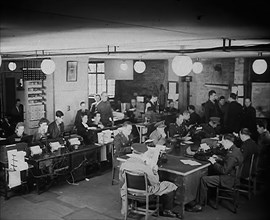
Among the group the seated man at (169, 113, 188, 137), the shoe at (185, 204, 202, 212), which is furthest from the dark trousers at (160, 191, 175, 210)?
the seated man at (169, 113, 188, 137)

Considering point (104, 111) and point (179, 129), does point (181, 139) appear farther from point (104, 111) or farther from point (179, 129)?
point (104, 111)

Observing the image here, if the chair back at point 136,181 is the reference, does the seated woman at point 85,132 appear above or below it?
above

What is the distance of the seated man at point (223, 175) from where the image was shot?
6367 millimetres

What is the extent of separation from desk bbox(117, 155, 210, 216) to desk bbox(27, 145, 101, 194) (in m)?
2.49

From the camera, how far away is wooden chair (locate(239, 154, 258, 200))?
22.0ft

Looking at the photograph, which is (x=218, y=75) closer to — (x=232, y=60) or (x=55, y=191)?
(x=232, y=60)

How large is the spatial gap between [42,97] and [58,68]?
1.03 meters

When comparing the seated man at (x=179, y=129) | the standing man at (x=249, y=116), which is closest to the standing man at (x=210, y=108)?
the standing man at (x=249, y=116)

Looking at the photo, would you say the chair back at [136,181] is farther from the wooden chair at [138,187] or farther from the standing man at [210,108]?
the standing man at [210,108]

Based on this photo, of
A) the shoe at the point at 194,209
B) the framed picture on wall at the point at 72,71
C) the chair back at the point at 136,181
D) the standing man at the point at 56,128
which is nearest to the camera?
the chair back at the point at 136,181

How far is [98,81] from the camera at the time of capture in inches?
640

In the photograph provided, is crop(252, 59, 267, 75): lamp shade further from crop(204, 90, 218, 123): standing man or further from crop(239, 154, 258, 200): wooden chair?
crop(204, 90, 218, 123): standing man

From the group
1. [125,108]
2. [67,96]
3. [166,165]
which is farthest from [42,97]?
[166,165]

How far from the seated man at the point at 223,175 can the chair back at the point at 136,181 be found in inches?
53.8
